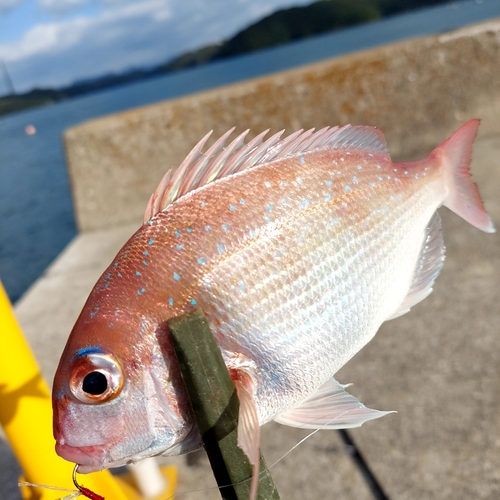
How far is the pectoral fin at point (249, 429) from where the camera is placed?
0.64 meters

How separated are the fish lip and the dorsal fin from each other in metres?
0.34

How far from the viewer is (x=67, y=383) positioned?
679 millimetres

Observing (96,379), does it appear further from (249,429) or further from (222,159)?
(222,159)

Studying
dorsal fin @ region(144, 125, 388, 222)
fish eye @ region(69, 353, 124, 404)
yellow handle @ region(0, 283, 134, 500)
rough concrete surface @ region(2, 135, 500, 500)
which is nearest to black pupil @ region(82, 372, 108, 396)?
fish eye @ region(69, 353, 124, 404)

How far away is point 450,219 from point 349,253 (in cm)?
340

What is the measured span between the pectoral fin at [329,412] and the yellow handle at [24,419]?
0.90 meters

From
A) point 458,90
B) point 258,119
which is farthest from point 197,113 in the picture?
point 458,90

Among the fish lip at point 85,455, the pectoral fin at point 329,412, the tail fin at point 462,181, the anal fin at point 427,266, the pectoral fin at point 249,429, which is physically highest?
the tail fin at point 462,181

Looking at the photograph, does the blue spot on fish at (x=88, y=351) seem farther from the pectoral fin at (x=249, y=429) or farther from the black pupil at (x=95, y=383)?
the pectoral fin at (x=249, y=429)

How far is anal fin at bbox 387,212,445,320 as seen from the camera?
3.15ft

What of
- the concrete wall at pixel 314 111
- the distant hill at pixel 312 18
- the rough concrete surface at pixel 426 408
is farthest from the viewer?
the distant hill at pixel 312 18

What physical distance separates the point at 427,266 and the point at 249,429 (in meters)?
0.55

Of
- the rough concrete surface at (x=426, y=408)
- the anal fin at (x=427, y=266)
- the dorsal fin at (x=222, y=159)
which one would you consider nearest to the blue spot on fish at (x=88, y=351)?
the dorsal fin at (x=222, y=159)

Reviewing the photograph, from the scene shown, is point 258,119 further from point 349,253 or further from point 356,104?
point 349,253
